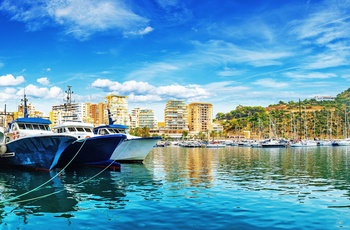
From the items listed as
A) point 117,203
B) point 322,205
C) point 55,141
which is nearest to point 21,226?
point 117,203

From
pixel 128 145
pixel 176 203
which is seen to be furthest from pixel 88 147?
pixel 176 203

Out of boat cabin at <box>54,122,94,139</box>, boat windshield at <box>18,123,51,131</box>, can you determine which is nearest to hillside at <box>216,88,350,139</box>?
boat cabin at <box>54,122,94,139</box>

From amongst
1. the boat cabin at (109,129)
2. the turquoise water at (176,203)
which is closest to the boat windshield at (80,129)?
the boat cabin at (109,129)

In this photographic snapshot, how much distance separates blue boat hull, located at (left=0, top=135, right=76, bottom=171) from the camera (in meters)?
28.5

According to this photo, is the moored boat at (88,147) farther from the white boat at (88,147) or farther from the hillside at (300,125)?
the hillside at (300,125)

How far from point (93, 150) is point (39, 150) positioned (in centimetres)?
634

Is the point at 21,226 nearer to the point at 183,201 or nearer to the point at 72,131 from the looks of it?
the point at 183,201

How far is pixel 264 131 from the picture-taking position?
171 m

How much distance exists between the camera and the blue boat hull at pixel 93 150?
33344 millimetres

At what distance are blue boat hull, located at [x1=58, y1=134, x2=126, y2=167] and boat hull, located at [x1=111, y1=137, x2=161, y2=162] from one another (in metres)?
4.46

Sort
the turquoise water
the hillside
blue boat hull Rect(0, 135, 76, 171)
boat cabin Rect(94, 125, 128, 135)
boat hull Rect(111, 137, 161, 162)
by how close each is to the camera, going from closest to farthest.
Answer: the turquoise water < blue boat hull Rect(0, 135, 76, 171) < boat hull Rect(111, 137, 161, 162) < boat cabin Rect(94, 125, 128, 135) < the hillside

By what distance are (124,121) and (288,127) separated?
88.9 metres

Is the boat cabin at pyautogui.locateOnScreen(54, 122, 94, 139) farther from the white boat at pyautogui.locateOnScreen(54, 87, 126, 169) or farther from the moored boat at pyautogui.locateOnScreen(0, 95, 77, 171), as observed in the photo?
the moored boat at pyautogui.locateOnScreen(0, 95, 77, 171)

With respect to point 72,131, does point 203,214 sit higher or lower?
lower
